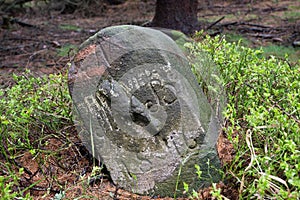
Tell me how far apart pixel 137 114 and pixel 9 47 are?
5435 mm

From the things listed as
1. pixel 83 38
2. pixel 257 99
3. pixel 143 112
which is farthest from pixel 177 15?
pixel 143 112

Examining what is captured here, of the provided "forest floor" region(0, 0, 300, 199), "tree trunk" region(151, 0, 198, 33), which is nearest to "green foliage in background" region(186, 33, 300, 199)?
"forest floor" region(0, 0, 300, 199)

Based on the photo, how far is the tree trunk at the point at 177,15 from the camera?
6.38m

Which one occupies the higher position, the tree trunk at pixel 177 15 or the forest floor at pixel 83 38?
the tree trunk at pixel 177 15

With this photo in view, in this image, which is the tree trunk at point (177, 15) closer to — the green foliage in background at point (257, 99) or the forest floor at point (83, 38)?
the forest floor at point (83, 38)

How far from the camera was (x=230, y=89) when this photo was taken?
3062mm

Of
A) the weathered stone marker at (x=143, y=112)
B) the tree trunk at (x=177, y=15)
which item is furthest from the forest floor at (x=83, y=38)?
the tree trunk at (x=177, y=15)

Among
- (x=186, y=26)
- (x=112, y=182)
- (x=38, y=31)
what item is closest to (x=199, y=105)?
(x=112, y=182)

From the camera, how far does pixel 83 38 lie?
7.56m

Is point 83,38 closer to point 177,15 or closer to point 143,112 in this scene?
point 177,15

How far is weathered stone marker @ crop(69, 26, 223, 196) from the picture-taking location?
2393 mm

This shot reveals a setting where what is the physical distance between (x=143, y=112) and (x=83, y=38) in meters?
5.47

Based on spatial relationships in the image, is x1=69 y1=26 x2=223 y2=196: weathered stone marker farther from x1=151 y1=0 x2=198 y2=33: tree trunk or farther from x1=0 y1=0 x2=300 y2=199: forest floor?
x1=151 y1=0 x2=198 y2=33: tree trunk

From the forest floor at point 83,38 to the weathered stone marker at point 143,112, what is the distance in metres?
0.18
